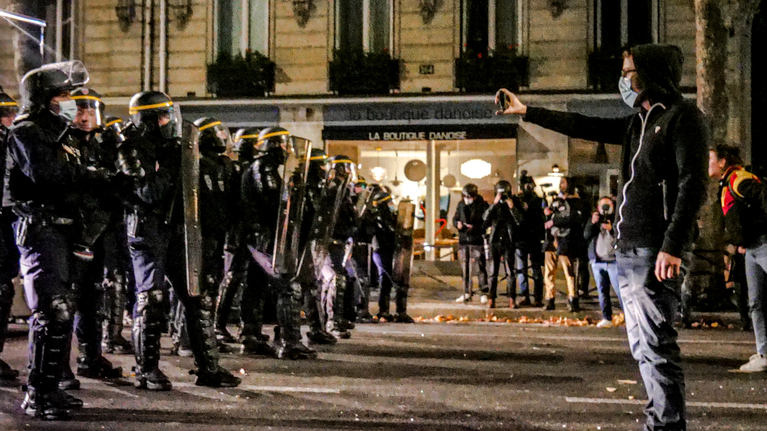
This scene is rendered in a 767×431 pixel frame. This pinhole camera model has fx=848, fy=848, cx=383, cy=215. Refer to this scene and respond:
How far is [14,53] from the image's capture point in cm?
2272

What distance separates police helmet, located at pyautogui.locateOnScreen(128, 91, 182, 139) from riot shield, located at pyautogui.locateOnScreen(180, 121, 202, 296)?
0.61ft

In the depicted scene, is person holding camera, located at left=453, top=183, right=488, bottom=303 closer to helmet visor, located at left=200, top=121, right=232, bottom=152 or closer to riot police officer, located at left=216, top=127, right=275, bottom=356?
riot police officer, located at left=216, top=127, right=275, bottom=356

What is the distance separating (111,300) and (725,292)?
30.9 ft

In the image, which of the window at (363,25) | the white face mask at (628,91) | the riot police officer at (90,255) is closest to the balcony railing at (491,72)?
the window at (363,25)

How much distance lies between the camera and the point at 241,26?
22.3 m

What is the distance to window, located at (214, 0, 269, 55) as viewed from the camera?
22172 mm

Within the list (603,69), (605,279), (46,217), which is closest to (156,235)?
(46,217)

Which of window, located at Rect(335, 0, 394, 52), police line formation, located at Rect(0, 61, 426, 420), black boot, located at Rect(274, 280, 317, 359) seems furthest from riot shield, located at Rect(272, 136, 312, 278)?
window, located at Rect(335, 0, 394, 52)

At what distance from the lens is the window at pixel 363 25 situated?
854 inches

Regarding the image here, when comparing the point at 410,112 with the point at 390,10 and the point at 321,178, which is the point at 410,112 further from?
the point at 321,178

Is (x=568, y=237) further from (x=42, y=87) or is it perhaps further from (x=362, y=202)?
(x=42, y=87)

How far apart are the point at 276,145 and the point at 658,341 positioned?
4.30 meters

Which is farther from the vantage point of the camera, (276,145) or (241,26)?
(241,26)

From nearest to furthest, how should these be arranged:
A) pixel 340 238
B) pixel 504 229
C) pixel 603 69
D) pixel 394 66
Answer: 1. pixel 340 238
2. pixel 504 229
3. pixel 603 69
4. pixel 394 66
